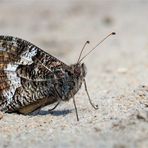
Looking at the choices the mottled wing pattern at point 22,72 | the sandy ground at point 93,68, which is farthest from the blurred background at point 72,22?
the mottled wing pattern at point 22,72

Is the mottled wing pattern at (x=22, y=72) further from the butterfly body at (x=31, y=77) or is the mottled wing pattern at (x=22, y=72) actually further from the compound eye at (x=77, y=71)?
the compound eye at (x=77, y=71)

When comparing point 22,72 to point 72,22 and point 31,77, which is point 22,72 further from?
point 72,22

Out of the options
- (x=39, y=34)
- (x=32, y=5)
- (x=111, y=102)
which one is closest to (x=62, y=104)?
(x=111, y=102)

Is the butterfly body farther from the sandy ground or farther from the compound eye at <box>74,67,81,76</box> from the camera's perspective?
the sandy ground

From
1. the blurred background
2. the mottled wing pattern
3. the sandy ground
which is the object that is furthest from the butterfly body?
the blurred background

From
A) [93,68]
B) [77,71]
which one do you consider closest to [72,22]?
[93,68]
